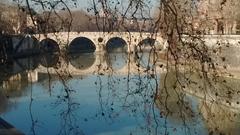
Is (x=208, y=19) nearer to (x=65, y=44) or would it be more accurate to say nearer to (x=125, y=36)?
(x=125, y=36)

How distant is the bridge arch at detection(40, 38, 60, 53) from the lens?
1.09 metres

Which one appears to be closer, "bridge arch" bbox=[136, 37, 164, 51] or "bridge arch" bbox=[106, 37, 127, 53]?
"bridge arch" bbox=[136, 37, 164, 51]

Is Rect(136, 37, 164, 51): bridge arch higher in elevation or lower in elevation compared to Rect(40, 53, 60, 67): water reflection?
higher

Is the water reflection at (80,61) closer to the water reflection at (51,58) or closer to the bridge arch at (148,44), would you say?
the water reflection at (51,58)

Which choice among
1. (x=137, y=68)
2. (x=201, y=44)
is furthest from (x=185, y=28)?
(x=137, y=68)

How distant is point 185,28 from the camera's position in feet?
3.19

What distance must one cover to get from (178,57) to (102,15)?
19 centimetres

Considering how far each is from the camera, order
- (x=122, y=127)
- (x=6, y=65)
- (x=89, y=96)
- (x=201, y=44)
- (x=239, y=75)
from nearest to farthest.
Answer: (x=201, y=44) → (x=6, y=65) → (x=122, y=127) → (x=89, y=96) → (x=239, y=75)

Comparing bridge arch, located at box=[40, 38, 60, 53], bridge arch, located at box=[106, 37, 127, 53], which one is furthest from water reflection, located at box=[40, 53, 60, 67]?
bridge arch, located at box=[106, 37, 127, 53]

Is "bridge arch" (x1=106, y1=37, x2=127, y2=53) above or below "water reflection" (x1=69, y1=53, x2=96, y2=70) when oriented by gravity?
above

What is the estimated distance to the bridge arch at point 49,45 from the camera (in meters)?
1.09

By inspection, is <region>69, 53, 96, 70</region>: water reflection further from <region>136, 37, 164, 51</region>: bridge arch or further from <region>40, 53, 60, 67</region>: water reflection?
<region>136, 37, 164, 51</region>: bridge arch

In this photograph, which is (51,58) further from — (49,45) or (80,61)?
(80,61)

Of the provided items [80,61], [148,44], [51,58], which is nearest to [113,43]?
[51,58]
